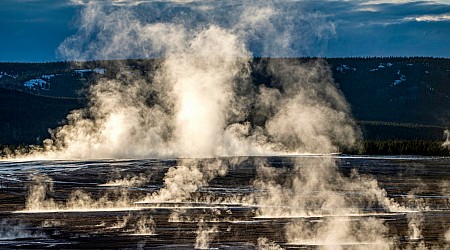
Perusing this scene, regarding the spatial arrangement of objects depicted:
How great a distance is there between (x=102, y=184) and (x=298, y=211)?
14974mm

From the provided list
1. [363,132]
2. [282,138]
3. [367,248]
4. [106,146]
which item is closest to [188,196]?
[367,248]

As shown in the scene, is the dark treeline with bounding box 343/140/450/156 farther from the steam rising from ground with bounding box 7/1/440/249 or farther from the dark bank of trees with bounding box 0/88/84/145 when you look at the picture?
the dark bank of trees with bounding box 0/88/84/145

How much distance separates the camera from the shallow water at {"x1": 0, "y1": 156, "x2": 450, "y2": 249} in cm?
2505

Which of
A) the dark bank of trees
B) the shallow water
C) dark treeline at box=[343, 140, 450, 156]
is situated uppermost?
the dark bank of trees

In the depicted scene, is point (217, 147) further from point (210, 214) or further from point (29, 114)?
point (29, 114)

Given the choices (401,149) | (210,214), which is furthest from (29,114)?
(210,214)

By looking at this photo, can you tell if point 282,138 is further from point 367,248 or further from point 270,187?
point 367,248

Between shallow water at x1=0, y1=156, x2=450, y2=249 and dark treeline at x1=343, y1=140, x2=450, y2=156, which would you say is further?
dark treeline at x1=343, y1=140, x2=450, y2=156

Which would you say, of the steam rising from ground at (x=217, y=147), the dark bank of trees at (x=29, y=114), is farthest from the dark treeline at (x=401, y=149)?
the dark bank of trees at (x=29, y=114)

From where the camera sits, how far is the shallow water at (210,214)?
25047 mm

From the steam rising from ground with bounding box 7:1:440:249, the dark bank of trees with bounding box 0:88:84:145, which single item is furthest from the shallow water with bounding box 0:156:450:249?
the dark bank of trees with bounding box 0:88:84:145

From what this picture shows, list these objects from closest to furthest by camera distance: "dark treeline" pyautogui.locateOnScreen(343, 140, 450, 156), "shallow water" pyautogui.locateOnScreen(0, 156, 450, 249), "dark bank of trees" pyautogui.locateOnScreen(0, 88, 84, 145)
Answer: "shallow water" pyautogui.locateOnScreen(0, 156, 450, 249)
"dark treeline" pyautogui.locateOnScreen(343, 140, 450, 156)
"dark bank of trees" pyautogui.locateOnScreen(0, 88, 84, 145)

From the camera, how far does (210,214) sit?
31.0m

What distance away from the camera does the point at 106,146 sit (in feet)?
227
